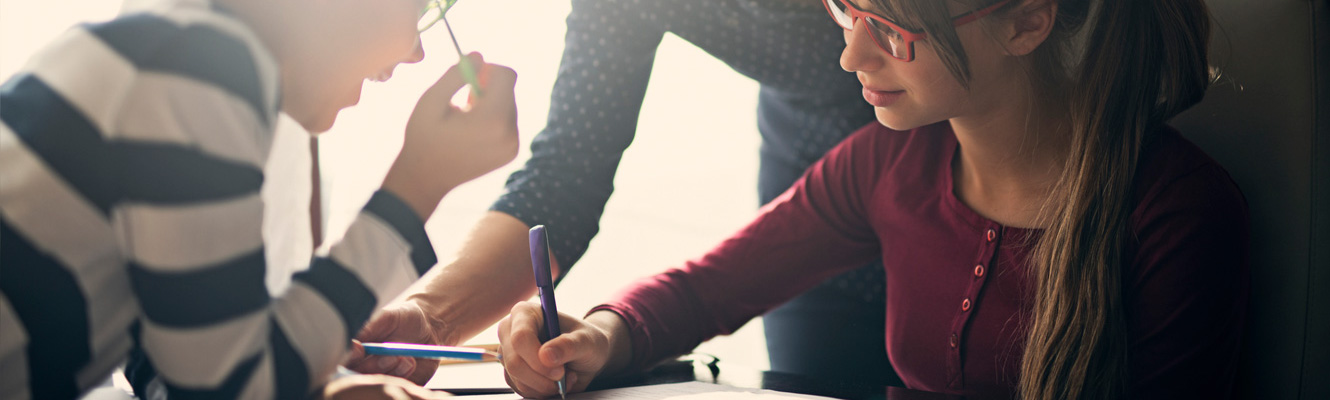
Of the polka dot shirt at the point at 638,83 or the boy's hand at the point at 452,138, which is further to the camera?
the polka dot shirt at the point at 638,83

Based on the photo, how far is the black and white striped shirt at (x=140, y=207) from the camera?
45 centimetres

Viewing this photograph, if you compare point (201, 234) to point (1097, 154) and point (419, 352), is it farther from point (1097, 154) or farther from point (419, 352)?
point (1097, 154)

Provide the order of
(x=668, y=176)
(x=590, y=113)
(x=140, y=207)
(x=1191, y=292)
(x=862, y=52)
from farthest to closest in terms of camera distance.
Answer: (x=668, y=176) → (x=590, y=113) → (x=862, y=52) → (x=1191, y=292) → (x=140, y=207)

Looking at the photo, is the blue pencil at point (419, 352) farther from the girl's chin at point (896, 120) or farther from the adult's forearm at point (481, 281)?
the girl's chin at point (896, 120)

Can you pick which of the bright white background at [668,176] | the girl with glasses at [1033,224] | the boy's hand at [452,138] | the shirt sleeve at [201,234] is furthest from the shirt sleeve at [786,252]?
the bright white background at [668,176]

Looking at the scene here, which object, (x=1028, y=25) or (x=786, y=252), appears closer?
(x=1028, y=25)

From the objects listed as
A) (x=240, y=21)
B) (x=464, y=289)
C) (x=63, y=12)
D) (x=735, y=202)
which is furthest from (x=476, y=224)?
(x=735, y=202)

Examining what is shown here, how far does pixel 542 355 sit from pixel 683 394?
125mm

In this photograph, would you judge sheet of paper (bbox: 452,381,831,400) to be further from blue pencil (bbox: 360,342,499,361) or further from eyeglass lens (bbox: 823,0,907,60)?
eyeglass lens (bbox: 823,0,907,60)

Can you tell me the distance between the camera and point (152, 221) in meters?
0.45

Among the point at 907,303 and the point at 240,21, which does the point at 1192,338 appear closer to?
the point at 907,303

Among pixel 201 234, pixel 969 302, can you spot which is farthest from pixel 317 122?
pixel 969 302

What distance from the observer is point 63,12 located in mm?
1146

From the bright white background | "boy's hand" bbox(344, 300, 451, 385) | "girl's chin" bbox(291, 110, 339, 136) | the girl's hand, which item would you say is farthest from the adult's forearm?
the bright white background
